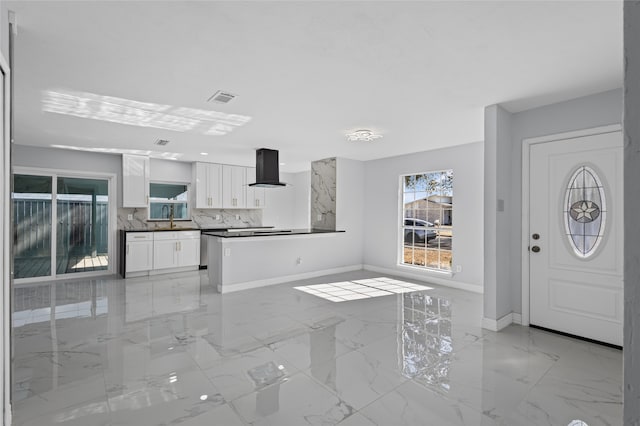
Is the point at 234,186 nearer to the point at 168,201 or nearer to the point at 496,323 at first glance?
the point at 168,201

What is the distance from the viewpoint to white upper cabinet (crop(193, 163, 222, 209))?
726 cm

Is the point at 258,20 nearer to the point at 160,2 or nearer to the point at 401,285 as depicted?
the point at 160,2

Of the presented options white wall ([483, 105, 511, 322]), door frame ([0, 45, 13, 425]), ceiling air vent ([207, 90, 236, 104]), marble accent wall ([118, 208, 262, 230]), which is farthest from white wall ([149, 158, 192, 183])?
white wall ([483, 105, 511, 322])

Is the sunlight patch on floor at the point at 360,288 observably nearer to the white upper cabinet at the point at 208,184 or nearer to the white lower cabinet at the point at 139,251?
the white lower cabinet at the point at 139,251

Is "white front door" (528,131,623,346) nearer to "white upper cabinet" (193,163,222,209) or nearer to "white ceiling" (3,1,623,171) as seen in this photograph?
"white ceiling" (3,1,623,171)

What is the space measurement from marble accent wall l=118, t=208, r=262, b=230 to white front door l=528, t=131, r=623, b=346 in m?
6.33

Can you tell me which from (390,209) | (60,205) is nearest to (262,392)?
(390,209)

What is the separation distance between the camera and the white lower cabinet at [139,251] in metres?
6.19

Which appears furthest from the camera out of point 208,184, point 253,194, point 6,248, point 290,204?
point 290,204

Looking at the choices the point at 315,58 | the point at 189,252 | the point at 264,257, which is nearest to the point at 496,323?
the point at 315,58

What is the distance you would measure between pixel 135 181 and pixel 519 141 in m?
6.72

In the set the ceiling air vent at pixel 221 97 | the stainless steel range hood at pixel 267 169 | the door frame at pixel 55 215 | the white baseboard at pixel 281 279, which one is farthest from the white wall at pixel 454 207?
the door frame at pixel 55 215

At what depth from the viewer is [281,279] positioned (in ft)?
19.4
